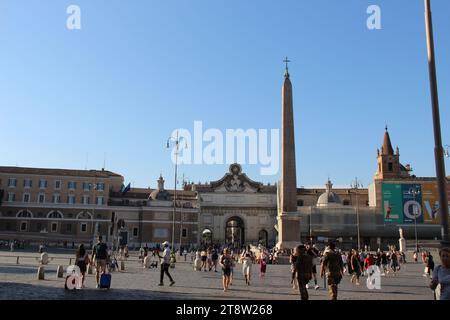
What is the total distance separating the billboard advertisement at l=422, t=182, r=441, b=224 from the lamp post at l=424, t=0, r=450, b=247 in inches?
2528

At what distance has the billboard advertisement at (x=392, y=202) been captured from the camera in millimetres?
67938

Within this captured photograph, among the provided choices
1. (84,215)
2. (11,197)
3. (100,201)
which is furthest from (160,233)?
(11,197)

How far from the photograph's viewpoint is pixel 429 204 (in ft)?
225

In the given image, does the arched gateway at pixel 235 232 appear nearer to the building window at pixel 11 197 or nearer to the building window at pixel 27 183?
the building window at pixel 27 183

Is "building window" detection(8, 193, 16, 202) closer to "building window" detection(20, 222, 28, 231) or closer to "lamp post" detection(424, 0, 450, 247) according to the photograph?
"building window" detection(20, 222, 28, 231)

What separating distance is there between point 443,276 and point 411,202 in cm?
6636

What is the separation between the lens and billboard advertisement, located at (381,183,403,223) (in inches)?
2675

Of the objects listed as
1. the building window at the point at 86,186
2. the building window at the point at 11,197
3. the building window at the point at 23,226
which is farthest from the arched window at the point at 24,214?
the building window at the point at 86,186

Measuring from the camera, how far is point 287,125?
32875 millimetres

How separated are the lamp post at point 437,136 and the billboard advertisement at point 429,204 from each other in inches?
2528

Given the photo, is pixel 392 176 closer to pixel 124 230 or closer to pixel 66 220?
pixel 124 230
